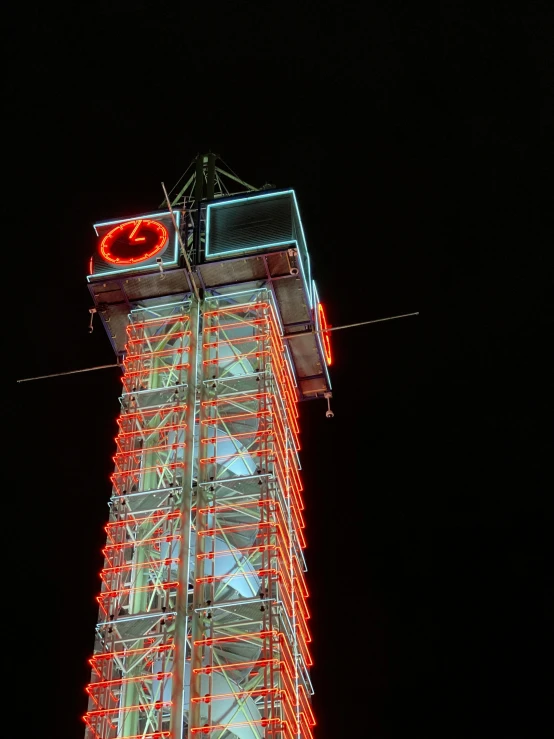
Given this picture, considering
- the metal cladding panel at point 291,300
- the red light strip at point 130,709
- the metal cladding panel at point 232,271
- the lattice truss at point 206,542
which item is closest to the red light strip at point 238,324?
the lattice truss at point 206,542

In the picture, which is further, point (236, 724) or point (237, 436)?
point (237, 436)

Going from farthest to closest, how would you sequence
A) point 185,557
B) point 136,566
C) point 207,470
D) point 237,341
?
1. point 237,341
2. point 207,470
3. point 136,566
4. point 185,557

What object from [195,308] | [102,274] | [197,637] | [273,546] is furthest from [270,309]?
[197,637]

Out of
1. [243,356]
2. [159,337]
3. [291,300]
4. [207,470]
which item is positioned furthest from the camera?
[291,300]

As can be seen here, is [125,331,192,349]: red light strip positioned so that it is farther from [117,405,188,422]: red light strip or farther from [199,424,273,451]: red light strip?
[199,424,273,451]: red light strip

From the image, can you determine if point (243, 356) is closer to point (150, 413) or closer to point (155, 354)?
point (155, 354)

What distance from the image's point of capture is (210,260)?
36.8 m

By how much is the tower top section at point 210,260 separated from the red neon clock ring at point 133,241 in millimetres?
34

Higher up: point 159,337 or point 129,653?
point 159,337

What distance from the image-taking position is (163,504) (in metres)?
32.4

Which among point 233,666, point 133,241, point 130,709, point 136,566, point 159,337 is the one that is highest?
point 133,241

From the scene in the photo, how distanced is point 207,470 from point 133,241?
963 cm

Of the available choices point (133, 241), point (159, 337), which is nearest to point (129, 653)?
point (159, 337)

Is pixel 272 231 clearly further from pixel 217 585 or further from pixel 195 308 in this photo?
pixel 217 585
